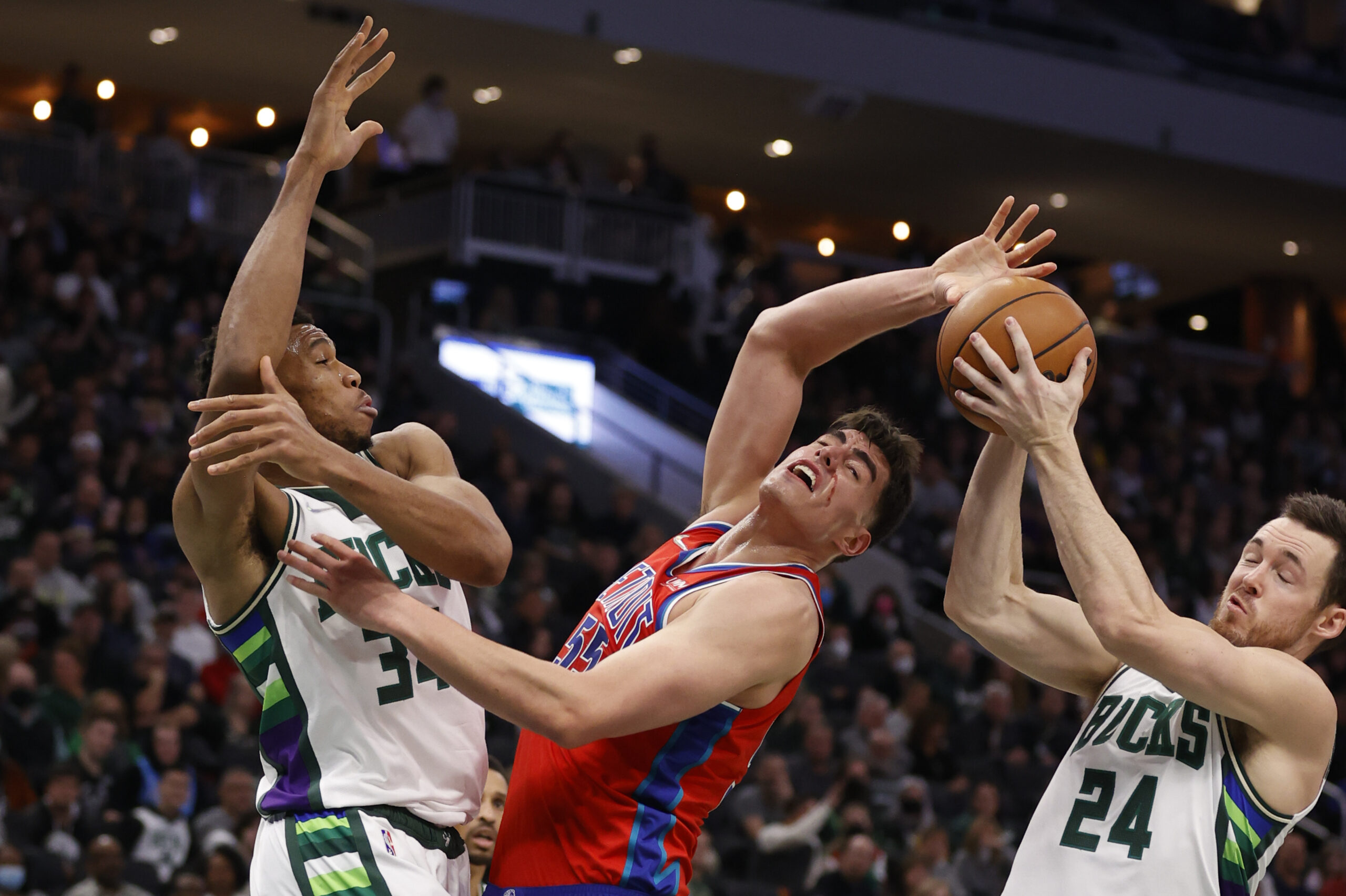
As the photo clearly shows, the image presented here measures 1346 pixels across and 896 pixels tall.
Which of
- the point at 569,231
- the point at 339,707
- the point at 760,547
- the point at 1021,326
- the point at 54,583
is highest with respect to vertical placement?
the point at 1021,326

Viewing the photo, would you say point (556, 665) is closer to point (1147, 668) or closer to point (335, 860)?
point (335, 860)

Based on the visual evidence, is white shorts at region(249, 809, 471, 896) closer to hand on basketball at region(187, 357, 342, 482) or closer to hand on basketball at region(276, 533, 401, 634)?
hand on basketball at region(276, 533, 401, 634)

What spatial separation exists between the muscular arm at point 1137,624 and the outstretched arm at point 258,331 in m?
1.72

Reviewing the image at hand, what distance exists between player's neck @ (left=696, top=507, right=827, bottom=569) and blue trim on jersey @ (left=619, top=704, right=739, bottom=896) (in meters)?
0.42

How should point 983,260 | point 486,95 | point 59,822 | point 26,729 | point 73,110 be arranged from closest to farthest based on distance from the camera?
point 983,260, point 59,822, point 26,729, point 73,110, point 486,95

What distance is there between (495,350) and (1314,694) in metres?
12.8

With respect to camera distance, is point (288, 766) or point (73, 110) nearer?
point (288, 766)

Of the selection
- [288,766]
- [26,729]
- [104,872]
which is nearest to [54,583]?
[26,729]

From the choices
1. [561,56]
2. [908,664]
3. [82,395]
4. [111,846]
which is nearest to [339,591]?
[111,846]

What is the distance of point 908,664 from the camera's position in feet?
41.4

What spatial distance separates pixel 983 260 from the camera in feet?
13.6

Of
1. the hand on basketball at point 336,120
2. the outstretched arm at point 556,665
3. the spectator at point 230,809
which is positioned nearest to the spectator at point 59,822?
the spectator at point 230,809

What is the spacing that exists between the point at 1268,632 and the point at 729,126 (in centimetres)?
1633

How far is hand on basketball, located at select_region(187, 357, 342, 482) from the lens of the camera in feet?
10.1
